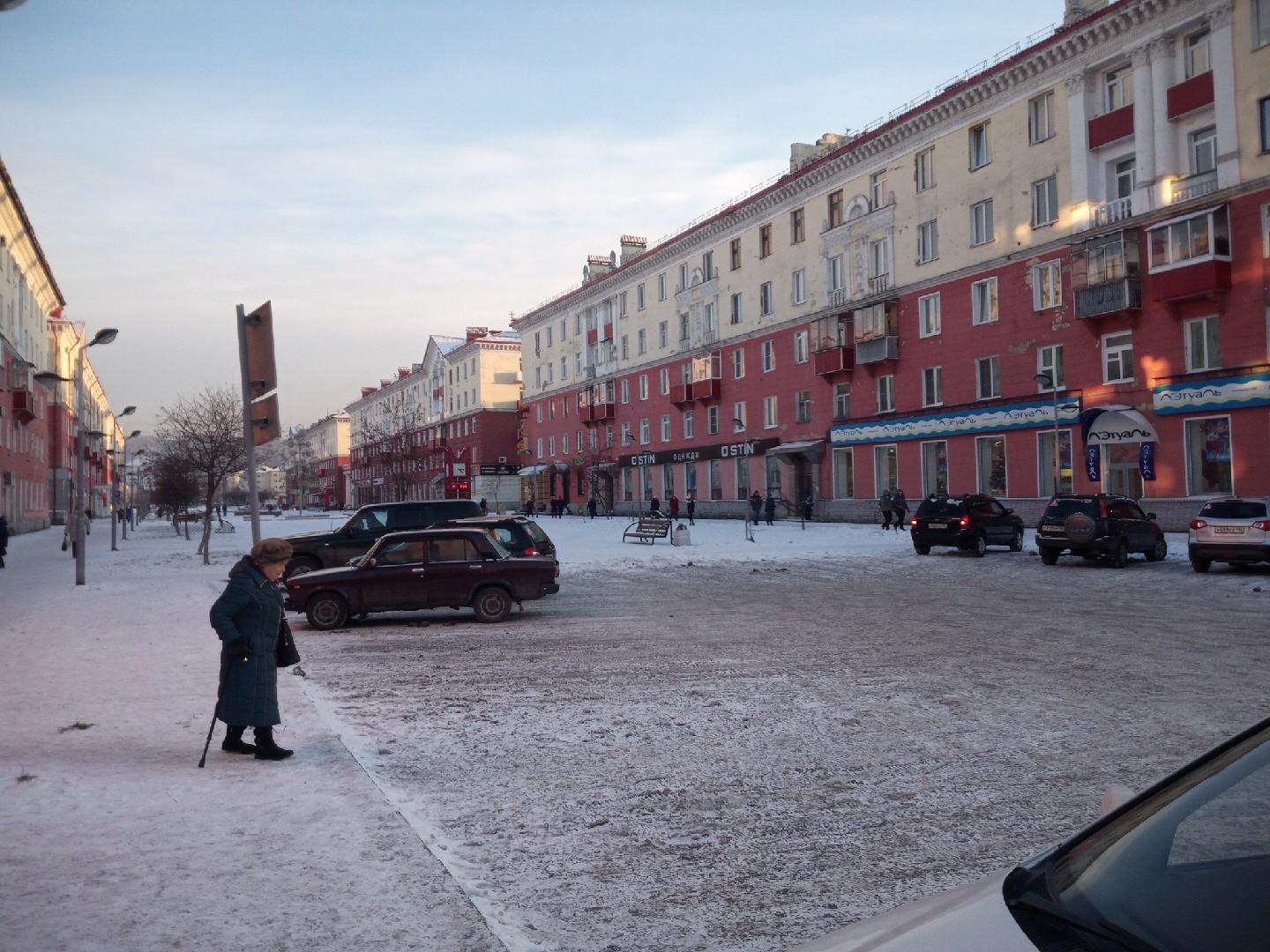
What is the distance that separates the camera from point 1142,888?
2.07m

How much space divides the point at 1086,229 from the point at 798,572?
18.7 meters

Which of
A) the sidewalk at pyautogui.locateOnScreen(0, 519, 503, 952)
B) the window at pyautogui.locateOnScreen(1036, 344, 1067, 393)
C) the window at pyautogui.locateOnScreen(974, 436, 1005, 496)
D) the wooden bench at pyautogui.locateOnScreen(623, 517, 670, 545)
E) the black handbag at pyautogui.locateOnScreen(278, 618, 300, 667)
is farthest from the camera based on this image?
the window at pyautogui.locateOnScreen(974, 436, 1005, 496)

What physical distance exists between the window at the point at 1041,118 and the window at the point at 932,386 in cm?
933

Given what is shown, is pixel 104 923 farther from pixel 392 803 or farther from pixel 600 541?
pixel 600 541

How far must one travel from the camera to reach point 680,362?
61875mm

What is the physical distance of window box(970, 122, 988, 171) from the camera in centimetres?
3906

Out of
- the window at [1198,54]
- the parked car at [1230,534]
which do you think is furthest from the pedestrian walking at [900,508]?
the parked car at [1230,534]

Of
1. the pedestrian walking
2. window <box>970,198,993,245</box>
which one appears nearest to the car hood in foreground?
the pedestrian walking

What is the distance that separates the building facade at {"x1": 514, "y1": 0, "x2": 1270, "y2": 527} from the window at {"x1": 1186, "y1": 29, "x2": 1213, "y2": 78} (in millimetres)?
65

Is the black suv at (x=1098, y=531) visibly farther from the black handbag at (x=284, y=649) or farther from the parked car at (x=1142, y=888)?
the parked car at (x=1142, y=888)

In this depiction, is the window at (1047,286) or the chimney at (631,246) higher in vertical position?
the chimney at (631,246)

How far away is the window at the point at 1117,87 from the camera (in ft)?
109

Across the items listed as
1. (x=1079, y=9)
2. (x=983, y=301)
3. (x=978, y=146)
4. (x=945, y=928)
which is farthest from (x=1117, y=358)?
(x=945, y=928)

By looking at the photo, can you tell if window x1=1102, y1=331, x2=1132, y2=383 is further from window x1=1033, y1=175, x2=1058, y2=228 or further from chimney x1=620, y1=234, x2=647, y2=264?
chimney x1=620, y1=234, x2=647, y2=264
